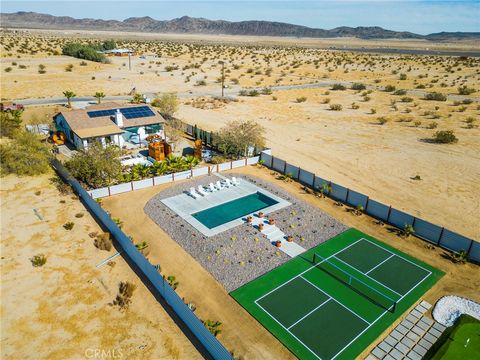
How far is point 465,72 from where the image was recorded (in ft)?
292

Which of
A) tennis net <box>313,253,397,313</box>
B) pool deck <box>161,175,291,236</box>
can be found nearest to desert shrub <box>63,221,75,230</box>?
pool deck <box>161,175,291,236</box>

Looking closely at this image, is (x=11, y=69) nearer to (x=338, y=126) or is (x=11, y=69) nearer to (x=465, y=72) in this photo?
(x=338, y=126)

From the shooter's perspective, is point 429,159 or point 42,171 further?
point 429,159

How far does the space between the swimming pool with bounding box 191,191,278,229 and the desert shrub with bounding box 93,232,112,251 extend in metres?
6.02

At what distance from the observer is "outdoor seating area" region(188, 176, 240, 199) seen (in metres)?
27.9

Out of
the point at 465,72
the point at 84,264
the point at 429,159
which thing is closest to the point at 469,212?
the point at 429,159

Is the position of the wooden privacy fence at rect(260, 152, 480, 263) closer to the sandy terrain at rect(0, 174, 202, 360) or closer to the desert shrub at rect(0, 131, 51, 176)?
the sandy terrain at rect(0, 174, 202, 360)

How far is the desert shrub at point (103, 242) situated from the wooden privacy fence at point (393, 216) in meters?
16.4

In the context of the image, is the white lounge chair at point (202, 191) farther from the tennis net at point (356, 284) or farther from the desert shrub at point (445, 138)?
the desert shrub at point (445, 138)

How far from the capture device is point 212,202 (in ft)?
88.6

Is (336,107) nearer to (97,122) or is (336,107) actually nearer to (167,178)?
(167,178)

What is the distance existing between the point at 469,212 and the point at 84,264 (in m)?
26.5

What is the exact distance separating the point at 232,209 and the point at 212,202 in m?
1.73

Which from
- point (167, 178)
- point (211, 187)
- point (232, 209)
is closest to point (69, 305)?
point (232, 209)
